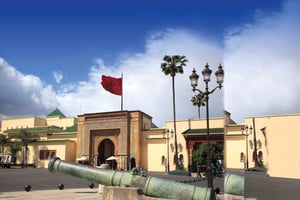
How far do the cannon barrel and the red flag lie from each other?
29.7m

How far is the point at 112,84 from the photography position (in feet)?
127

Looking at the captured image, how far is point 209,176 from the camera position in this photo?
10078mm

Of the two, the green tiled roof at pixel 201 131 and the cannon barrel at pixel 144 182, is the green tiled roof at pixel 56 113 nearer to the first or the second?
the green tiled roof at pixel 201 131

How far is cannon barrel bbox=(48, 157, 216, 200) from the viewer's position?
→ 5.68m

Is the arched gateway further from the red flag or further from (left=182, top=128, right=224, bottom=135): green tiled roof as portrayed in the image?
(left=182, top=128, right=224, bottom=135): green tiled roof

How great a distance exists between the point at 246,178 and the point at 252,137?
0.37 meters

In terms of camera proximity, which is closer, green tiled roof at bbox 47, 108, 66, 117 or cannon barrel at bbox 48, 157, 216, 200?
cannon barrel at bbox 48, 157, 216, 200

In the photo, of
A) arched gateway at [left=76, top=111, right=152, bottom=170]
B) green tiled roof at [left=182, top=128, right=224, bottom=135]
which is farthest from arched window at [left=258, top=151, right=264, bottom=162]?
arched gateway at [left=76, top=111, right=152, bottom=170]

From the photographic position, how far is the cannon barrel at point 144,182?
568 cm

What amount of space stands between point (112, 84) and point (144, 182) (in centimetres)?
3255

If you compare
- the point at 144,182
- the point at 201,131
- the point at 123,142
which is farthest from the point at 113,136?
the point at 144,182

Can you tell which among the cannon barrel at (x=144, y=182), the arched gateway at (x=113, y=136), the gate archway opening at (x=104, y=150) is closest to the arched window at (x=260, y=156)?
the cannon barrel at (x=144, y=182)

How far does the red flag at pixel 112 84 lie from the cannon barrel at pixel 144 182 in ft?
97.4

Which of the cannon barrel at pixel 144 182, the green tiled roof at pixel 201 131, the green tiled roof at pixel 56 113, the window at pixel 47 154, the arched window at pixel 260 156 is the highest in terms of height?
the green tiled roof at pixel 56 113
